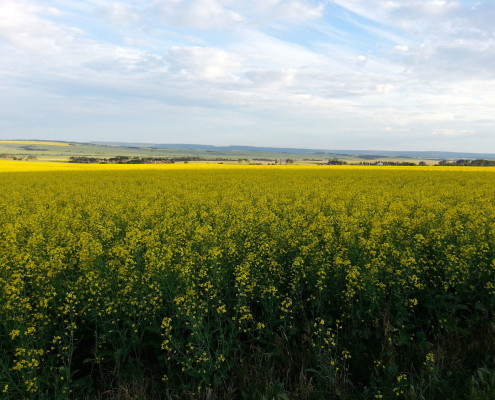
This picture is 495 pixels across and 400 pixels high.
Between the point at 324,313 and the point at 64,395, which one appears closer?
the point at 64,395

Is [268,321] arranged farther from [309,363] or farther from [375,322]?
[375,322]

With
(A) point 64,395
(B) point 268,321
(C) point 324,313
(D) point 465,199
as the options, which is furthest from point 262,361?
(D) point 465,199

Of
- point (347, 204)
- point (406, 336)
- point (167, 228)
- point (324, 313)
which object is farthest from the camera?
point (347, 204)

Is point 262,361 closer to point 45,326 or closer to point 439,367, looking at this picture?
point 439,367

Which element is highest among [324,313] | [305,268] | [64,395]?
[305,268]

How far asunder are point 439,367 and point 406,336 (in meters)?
0.48

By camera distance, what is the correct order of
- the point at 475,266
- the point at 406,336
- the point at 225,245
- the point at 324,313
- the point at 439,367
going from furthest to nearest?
the point at 225,245, the point at 475,266, the point at 324,313, the point at 406,336, the point at 439,367

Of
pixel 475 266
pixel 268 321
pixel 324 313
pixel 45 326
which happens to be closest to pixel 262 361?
pixel 268 321

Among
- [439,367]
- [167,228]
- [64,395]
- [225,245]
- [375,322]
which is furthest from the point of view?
Answer: [167,228]

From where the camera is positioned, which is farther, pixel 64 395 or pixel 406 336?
pixel 406 336

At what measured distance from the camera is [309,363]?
4.39 m

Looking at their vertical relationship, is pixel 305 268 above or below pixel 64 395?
above

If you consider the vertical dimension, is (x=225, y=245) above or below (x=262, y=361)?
above

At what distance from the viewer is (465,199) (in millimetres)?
13641
